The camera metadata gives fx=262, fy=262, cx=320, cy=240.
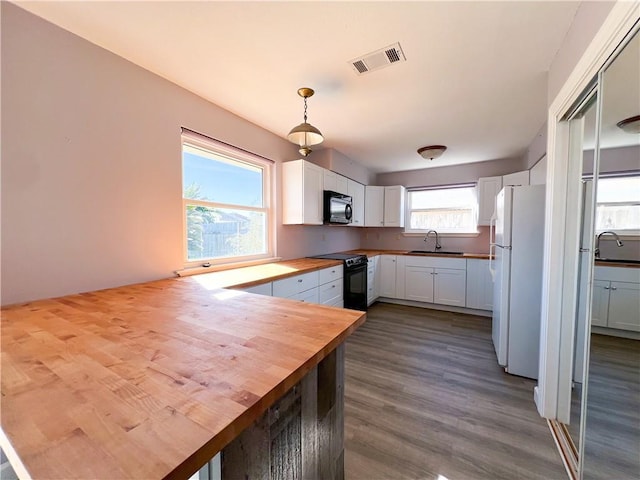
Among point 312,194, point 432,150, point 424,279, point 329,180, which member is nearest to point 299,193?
point 312,194

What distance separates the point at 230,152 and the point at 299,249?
1556 millimetres

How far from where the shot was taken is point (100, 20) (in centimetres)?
151

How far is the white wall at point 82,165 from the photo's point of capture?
1408mm

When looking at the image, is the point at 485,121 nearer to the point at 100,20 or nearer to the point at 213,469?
the point at 100,20

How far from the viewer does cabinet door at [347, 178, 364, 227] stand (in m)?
4.35

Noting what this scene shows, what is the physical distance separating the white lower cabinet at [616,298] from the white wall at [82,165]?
2690 millimetres

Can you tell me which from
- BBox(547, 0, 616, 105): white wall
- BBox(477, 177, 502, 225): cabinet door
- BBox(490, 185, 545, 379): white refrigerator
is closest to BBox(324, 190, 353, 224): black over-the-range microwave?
BBox(490, 185, 545, 379): white refrigerator

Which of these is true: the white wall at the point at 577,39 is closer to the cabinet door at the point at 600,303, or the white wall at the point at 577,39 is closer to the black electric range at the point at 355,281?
the cabinet door at the point at 600,303

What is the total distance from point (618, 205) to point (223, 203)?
8.98 ft

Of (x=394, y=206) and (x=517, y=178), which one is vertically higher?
(x=517, y=178)

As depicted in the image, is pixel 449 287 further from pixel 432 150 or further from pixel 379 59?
pixel 379 59

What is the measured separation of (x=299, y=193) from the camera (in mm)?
3227

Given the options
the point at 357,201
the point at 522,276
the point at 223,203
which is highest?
the point at 357,201

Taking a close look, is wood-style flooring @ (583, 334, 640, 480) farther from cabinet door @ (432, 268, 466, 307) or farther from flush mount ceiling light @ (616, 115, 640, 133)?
cabinet door @ (432, 268, 466, 307)
